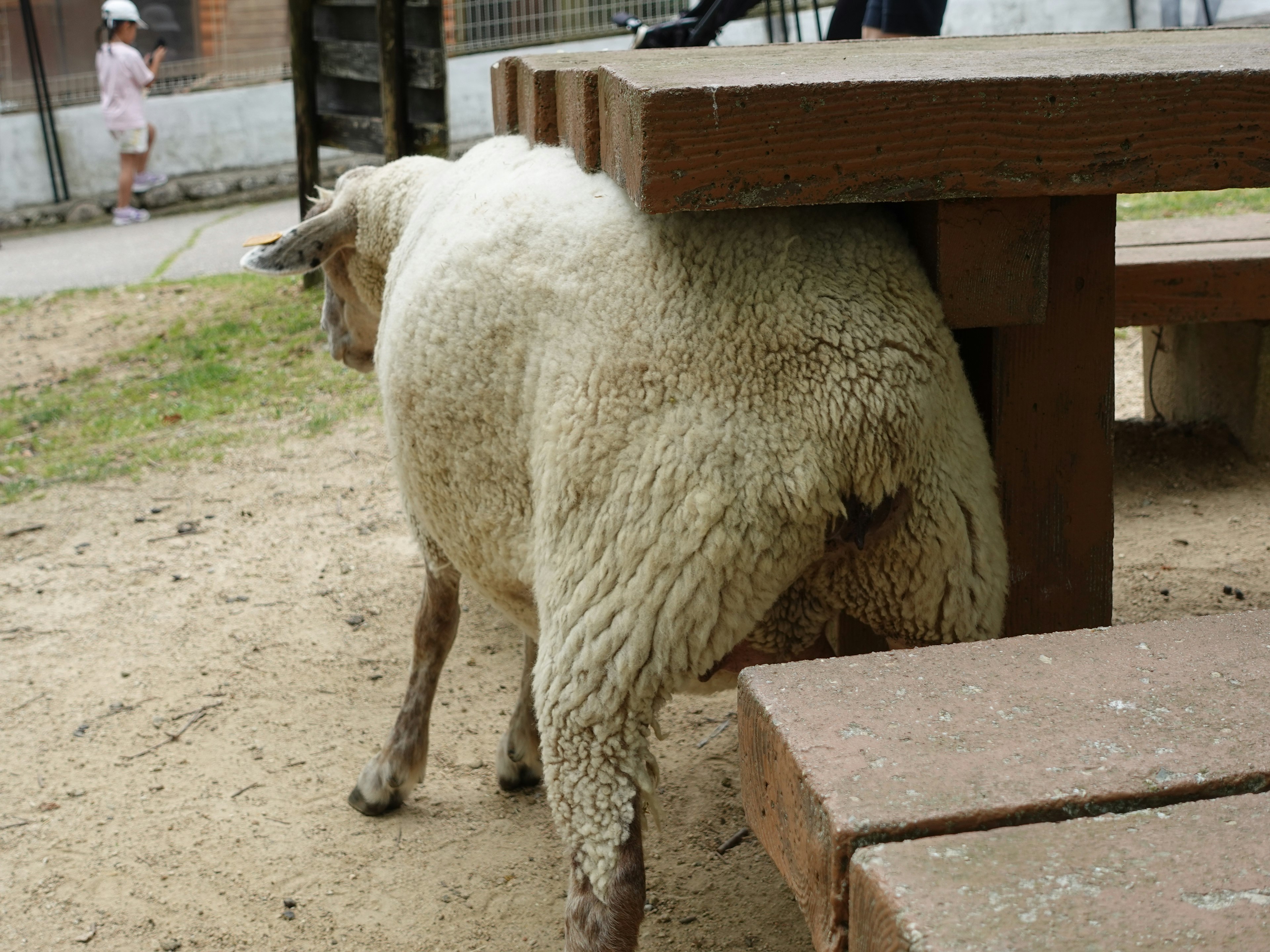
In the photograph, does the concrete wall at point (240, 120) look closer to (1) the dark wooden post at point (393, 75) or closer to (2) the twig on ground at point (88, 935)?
(1) the dark wooden post at point (393, 75)

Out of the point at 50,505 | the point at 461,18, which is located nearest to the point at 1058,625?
the point at 50,505

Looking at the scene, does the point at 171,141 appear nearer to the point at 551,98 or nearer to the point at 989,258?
the point at 551,98

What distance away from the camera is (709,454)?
5.16ft

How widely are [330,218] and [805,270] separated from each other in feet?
5.77

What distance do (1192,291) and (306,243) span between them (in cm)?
239

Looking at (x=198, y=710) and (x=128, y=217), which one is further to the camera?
(x=128, y=217)

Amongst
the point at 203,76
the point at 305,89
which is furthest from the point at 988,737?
the point at 203,76

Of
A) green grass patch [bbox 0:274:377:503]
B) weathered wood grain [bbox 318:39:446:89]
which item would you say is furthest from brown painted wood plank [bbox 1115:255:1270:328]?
weathered wood grain [bbox 318:39:446:89]

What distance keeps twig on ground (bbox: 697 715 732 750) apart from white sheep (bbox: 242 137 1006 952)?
1330 mm

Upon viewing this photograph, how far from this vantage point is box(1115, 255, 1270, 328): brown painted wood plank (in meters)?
3.35

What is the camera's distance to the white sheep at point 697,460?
158cm

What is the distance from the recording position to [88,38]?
1209 centimetres

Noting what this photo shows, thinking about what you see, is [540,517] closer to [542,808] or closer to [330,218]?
[542,808]

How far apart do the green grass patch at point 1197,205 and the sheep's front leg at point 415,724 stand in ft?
15.4
